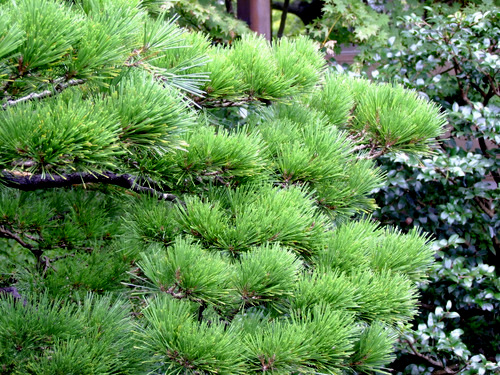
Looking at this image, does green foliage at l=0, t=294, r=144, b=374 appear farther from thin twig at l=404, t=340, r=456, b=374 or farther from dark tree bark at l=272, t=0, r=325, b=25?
dark tree bark at l=272, t=0, r=325, b=25

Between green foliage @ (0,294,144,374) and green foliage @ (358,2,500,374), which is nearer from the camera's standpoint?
green foliage @ (0,294,144,374)

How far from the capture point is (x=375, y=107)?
140 centimetres

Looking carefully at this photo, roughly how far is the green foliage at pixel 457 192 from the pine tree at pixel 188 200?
3.06ft

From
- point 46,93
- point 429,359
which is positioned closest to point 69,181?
point 46,93

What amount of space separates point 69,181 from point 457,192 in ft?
5.98

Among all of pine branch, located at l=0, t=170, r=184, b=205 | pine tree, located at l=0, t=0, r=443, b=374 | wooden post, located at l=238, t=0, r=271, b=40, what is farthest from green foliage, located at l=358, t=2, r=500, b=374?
pine branch, located at l=0, t=170, r=184, b=205

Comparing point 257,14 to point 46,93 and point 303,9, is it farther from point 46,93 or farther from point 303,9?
point 303,9

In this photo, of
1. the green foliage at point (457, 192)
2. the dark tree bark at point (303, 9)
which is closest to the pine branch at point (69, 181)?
the green foliage at point (457, 192)

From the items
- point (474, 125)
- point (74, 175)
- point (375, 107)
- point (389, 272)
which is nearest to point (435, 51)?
point (474, 125)

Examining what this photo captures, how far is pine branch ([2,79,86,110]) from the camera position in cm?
89

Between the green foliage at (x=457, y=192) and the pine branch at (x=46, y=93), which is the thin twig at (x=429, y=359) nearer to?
the green foliage at (x=457, y=192)

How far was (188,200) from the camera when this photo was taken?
1108 mm

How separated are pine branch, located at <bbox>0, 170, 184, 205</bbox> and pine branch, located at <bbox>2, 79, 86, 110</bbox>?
147mm

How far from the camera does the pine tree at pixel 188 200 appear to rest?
0.85 metres
